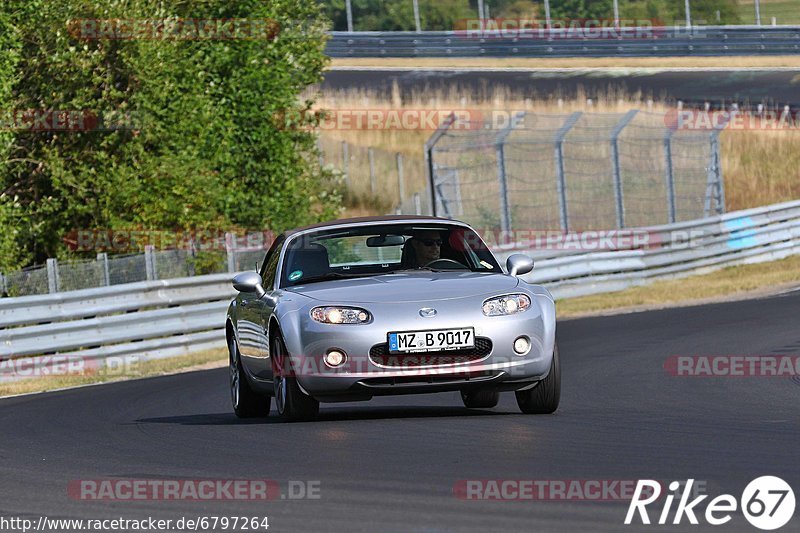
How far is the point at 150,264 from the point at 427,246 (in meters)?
10.8

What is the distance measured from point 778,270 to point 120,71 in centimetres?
1217

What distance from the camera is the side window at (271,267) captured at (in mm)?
11562

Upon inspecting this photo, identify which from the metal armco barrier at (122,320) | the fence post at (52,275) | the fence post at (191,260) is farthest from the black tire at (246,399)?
the fence post at (191,260)

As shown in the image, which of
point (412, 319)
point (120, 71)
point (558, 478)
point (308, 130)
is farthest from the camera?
point (308, 130)

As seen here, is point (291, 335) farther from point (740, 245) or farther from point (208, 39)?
point (740, 245)

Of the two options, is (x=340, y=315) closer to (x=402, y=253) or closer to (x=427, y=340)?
(x=427, y=340)

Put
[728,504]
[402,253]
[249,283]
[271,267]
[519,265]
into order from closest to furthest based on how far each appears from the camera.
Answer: [728,504], [519,265], [249,283], [402,253], [271,267]

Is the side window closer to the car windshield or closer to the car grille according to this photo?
the car windshield

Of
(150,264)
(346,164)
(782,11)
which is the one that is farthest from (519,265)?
(782,11)

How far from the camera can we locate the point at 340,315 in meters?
10.1

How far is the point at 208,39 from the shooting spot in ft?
95.9

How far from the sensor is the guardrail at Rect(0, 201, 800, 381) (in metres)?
19.1

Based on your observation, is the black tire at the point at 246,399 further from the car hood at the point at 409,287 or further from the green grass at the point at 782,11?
the green grass at the point at 782,11

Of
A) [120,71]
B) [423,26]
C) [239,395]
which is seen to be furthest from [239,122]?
[423,26]
